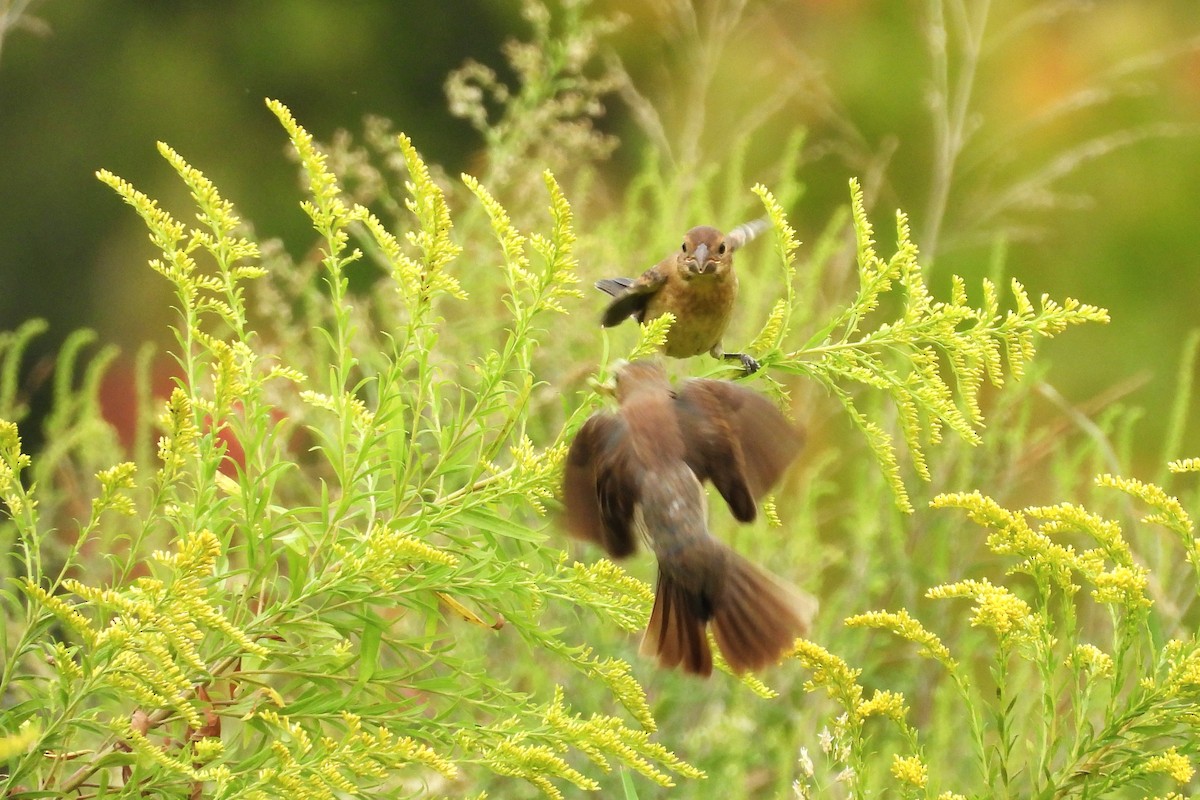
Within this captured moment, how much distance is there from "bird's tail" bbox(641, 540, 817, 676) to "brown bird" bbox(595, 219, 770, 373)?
3.34ft

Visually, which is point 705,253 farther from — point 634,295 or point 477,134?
point 477,134

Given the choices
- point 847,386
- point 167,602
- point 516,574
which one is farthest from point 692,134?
point 167,602

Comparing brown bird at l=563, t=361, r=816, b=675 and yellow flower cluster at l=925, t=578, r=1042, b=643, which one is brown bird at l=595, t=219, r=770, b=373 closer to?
brown bird at l=563, t=361, r=816, b=675

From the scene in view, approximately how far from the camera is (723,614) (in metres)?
1.89

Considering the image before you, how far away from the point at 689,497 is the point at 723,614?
0.18 metres

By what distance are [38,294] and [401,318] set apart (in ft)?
13.1

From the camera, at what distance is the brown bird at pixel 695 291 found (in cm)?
297

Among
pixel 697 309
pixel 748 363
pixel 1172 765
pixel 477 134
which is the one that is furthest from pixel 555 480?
pixel 477 134

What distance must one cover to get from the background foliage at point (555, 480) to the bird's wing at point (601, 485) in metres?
0.07

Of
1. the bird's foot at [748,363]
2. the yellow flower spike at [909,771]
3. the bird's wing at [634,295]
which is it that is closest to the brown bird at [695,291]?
the bird's wing at [634,295]

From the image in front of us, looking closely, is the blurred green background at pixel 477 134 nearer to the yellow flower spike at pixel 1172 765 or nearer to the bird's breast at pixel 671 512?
the bird's breast at pixel 671 512

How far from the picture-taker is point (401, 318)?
3.48 meters

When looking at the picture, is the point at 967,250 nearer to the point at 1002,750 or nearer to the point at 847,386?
the point at 847,386

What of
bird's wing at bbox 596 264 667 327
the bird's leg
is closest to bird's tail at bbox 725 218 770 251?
bird's wing at bbox 596 264 667 327
